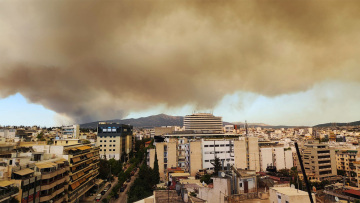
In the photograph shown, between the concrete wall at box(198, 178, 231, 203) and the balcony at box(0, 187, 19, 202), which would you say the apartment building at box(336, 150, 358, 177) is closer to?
the concrete wall at box(198, 178, 231, 203)

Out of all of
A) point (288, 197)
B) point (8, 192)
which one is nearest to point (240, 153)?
point (288, 197)

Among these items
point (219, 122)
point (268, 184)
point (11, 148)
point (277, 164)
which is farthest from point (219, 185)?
point (219, 122)

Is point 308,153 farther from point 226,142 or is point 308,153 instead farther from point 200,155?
point 200,155

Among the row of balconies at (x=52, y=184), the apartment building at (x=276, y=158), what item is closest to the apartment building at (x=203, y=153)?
the apartment building at (x=276, y=158)

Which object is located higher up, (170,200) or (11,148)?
(11,148)

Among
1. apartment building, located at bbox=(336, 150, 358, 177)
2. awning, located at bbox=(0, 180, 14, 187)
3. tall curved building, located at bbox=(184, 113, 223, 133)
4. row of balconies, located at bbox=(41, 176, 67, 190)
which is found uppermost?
tall curved building, located at bbox=(184, 113, 223, 133)

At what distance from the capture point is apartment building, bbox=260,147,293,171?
177 feet

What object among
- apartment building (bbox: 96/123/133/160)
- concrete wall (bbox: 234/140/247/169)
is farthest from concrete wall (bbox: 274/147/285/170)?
apartment building (bbox: 96/123/133/160)

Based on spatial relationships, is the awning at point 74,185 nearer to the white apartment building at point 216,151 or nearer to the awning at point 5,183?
the awning at point 5,183

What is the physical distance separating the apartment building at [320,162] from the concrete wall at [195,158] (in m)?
25.2

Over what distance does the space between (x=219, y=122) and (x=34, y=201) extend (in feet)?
366

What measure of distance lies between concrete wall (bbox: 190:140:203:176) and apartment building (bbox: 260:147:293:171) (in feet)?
52.7

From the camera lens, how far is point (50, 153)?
28469 mm

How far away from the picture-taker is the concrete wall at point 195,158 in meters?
47.9
